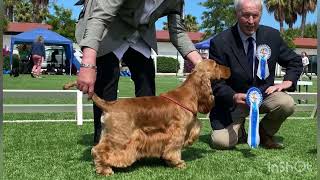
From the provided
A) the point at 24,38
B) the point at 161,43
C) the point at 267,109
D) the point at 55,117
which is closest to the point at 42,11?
the point at 161,43

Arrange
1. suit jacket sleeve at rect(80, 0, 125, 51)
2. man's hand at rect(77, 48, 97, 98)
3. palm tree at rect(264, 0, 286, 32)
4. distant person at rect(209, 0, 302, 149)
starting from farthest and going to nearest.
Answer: palm tree at rect(264, 0, 286, 32) < distant person at rect(209, 0, 302, 149) < suit jacket sleeve at rect(80, 0, 125, 51) < man's hand at rect(77, 48, 97, 98)

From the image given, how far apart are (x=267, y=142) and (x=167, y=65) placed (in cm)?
3064

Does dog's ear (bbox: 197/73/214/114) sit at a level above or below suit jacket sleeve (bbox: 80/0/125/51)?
below

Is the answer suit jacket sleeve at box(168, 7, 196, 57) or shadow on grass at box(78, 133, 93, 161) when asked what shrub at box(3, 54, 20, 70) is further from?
suit jacket sleeve at box(168, 7, 196, 57)

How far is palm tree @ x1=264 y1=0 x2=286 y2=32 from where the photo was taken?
48.2 metres

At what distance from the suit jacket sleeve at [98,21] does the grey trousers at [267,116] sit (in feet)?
5.47

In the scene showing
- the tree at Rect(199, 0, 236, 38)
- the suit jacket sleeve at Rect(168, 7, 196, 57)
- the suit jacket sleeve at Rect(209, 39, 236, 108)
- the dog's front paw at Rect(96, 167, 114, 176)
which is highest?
the tree at Rect(199, 0, 236, 38)

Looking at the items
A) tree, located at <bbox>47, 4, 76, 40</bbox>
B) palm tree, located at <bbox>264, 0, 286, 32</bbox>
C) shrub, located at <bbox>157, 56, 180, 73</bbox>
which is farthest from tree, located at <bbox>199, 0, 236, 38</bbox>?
palm tree, located at <bbox>264, 0, 286, 32</bbox>

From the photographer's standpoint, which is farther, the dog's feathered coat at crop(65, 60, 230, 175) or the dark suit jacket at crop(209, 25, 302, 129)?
the dark suit jacket at crop(209, 25, 302, 129)

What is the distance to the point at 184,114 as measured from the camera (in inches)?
132

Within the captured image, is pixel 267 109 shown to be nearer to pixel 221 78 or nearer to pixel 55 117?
pixel 221 78

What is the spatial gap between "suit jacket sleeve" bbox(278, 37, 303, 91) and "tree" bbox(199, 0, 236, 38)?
26.3m

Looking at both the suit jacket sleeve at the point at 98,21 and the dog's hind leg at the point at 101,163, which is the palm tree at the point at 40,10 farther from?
the dog's hind leg at the point at 101,163

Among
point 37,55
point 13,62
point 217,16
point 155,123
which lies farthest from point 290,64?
point 217,16
